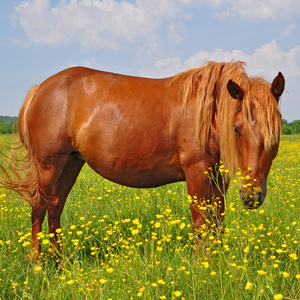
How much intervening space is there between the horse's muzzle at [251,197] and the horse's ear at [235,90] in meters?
0.86

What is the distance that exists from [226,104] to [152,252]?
5.35 ft

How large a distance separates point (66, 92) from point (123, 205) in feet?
6.26

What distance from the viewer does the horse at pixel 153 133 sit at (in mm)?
3006

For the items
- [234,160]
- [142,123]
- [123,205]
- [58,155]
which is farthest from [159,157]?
[123,205]

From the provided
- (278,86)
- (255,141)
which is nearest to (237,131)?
(255,141)

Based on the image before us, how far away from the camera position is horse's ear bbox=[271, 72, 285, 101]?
307cm

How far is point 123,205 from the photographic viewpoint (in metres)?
4.98

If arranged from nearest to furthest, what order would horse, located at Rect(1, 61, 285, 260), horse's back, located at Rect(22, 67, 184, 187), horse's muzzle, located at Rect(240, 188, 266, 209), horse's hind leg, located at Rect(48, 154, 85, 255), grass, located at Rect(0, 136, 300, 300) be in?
1. grass, located at Rect(0, 136, 300, 300)
2. horse's muzzle, located at Rect(240, 188, 266, 209)
3. horse, located at Rect(1, 61, 285, 260)
4. horse's back, located at Rect(22, 67, 184, 187)
5. horse's hind leg, located at Rect(48, 154, 85, 255)

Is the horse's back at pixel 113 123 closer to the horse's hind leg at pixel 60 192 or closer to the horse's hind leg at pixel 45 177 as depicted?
the horse's hind leg at pixel 45 177

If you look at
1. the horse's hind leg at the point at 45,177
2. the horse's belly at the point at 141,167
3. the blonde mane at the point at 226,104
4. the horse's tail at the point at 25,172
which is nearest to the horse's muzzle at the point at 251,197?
the blonde mane at the point at 226,104

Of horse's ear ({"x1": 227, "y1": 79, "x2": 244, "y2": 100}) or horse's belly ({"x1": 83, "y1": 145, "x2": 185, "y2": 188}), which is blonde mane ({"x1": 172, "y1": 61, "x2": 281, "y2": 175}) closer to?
horse's ear ({"x1": 227, "y1": 79, "x2": 244, "y2": 100})

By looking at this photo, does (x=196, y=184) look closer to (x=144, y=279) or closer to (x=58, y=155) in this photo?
(x=144, y=279)

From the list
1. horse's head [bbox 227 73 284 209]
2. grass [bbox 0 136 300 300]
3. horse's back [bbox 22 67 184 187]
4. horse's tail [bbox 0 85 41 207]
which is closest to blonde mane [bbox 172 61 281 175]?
horse's head [bbox 227 73 284 209]

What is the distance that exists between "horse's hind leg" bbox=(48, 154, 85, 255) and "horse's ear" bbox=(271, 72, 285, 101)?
2.44 metres
